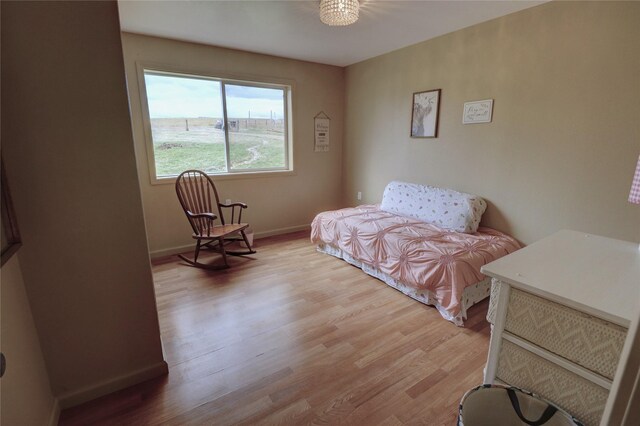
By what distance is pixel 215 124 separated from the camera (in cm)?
370

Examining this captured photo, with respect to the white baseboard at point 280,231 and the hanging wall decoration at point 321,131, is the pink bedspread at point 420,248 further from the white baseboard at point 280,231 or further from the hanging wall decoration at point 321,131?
the hanging wall decoration at point 321,131

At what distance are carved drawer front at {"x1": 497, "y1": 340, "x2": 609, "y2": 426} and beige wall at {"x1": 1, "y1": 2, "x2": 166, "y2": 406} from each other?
1744 millimetres

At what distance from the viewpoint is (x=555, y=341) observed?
105cm

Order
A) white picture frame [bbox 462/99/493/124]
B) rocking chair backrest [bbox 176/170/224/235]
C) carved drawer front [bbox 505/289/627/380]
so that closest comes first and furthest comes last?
carved drawer front [bbox 505/289/627/380]
white picture frame [bbox 462/99/493/124]
rocking chair backrest [bbox 176/170/224/235]

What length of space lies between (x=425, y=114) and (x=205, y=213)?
2.70 metres

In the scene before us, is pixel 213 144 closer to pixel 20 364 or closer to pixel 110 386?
pixel 110 386

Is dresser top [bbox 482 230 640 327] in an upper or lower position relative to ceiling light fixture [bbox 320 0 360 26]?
lower

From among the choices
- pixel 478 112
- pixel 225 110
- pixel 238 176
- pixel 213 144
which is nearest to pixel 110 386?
pixel 238 176

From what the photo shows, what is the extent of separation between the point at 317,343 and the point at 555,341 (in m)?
1.34

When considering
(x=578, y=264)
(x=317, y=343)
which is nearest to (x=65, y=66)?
(x=317, y=343)

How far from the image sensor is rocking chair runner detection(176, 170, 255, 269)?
124 inches

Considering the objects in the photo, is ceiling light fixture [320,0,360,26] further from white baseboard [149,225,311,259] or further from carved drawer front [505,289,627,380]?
white baseboard [149,225,311,259]

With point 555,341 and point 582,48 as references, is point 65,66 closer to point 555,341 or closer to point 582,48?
point 555,341

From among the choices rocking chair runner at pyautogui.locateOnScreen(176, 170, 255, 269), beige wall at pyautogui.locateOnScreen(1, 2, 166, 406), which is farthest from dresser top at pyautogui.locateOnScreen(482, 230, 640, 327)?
rocking chair runner at pyautogui.locateOnScreen(176, 170, 255, 269)
